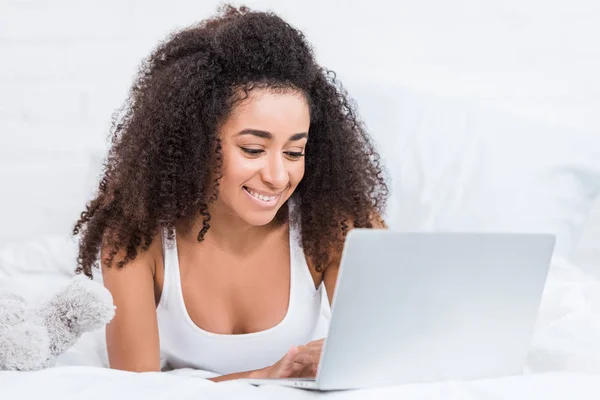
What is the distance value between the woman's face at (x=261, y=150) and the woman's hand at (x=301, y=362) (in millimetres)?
249

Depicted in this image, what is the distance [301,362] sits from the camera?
1.24 metres

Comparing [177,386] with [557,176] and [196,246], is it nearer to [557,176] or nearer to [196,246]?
[196,246]

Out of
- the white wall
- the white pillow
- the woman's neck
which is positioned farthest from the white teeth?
the white wall

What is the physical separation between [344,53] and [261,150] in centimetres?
102

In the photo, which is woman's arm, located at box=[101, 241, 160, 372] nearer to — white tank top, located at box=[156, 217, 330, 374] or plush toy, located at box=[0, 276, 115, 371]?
white tank top, located at box=[156, 217, 330, 374]

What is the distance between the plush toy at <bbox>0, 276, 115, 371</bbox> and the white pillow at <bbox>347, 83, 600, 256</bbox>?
960 mm

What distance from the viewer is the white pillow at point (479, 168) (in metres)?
1.97

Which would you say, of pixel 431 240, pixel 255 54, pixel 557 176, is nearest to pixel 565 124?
pixel 557 176

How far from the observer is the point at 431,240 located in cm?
96

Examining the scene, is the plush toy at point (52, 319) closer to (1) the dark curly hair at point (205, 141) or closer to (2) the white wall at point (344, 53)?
(1) the dark curly hair at point (205, 141)

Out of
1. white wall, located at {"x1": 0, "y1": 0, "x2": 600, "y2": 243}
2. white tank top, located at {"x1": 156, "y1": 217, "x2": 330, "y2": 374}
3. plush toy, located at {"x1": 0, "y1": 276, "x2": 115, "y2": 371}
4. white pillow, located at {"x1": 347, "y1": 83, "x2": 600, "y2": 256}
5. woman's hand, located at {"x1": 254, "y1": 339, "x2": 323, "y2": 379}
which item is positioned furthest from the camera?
white wall, located at {"x1": 0, "y1": 0, "x2": 600, "y2": 243}

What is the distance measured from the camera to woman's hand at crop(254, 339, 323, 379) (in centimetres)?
121

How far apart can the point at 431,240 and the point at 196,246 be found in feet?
2.16

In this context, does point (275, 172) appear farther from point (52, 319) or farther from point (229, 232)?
point (52, 319)
